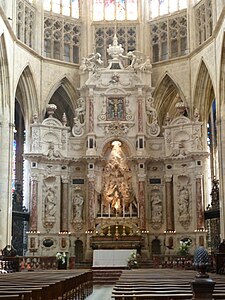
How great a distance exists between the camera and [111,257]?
3158 cm

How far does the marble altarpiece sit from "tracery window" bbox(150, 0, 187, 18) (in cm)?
443

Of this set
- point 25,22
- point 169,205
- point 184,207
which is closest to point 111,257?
point 169,205

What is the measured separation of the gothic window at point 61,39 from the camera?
123 feet

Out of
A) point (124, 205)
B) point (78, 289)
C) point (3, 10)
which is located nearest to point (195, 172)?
point (124, 205)

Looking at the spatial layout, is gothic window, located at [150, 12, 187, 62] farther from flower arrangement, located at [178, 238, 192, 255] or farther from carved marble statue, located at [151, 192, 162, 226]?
flower arrangement, located at [178, 238, 192, 255]

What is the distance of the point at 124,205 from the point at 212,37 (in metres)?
11.0

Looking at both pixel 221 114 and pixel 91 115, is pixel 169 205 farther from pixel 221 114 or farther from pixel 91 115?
pixel 91 115

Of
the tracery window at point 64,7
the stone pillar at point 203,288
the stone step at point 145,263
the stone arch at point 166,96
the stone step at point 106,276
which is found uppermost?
the tracery window at point 64,7

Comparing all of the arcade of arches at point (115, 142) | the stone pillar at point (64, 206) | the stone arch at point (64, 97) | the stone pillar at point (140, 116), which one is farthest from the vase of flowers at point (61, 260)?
the stone arch at point (64, 97)

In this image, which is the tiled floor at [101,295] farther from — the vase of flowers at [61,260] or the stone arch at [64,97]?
the stone arch at [64,97]

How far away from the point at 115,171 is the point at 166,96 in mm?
7131

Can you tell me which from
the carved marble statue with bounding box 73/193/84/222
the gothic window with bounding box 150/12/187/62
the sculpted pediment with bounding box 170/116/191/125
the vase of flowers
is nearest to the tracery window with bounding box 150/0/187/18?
the gothic window with bounding box 150/12/187/62

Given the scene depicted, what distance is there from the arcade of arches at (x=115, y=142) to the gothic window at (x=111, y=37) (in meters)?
1.07

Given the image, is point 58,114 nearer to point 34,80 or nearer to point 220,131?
point 34,80
